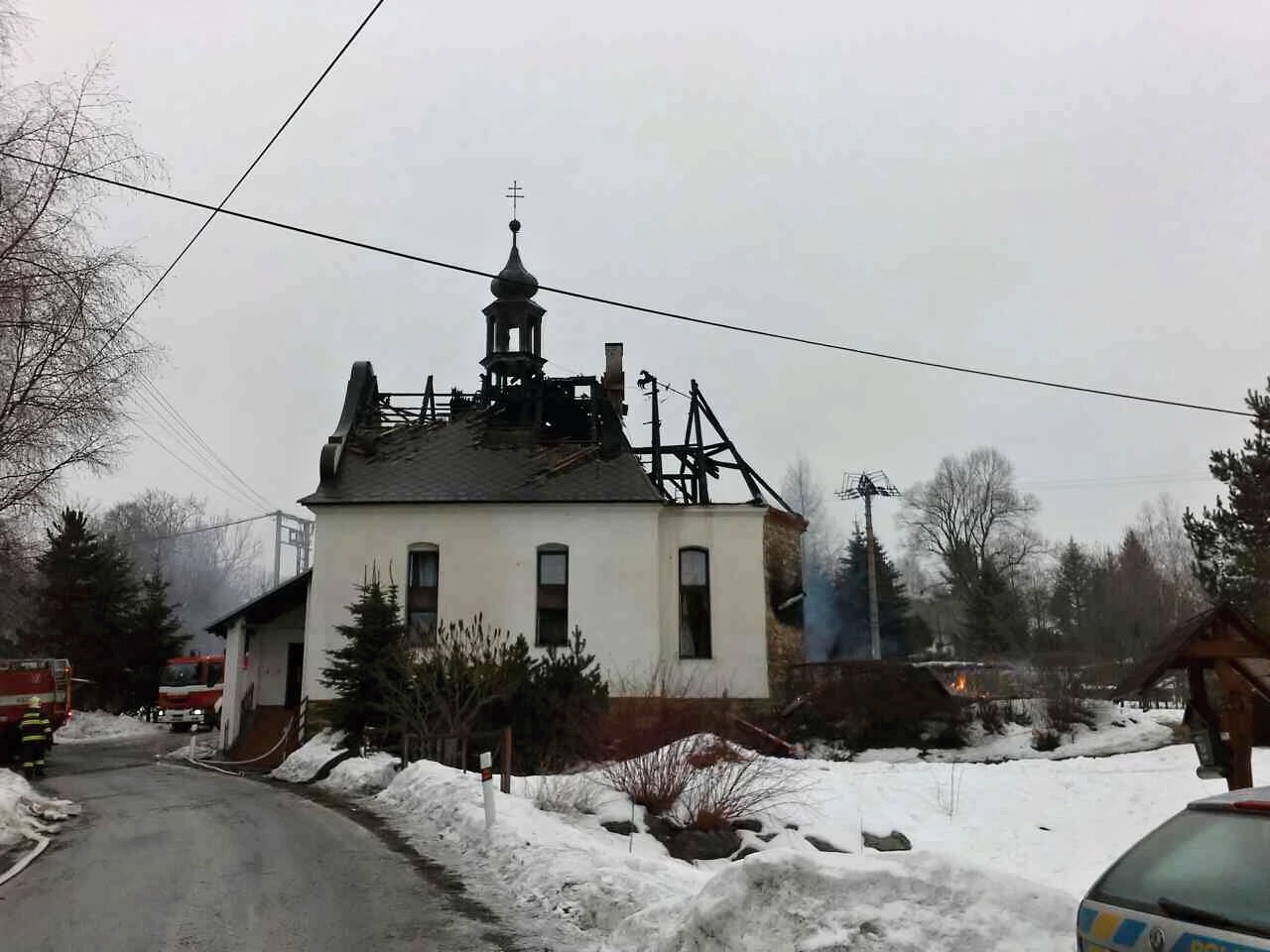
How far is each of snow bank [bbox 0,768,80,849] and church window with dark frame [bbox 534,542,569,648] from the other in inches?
491

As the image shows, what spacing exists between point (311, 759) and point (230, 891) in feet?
41.0

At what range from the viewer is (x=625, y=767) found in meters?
13.0

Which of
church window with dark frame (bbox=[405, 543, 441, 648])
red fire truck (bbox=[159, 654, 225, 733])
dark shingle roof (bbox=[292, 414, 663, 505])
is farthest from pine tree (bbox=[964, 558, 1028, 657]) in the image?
red fire truck (bbox=[159, 654, 225, 733])

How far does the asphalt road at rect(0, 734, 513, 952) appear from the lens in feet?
24.2

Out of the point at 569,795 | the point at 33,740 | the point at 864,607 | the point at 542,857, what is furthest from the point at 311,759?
the point at 864,607

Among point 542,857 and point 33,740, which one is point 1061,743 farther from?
point 33,740

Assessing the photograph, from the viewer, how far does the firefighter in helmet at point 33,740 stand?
64.4 ft

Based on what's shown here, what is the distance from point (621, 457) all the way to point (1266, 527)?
19.9m

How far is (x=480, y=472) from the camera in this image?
27.9 meters

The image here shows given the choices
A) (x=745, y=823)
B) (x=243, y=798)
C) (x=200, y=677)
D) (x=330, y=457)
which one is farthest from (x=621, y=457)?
(x=200, y=677)

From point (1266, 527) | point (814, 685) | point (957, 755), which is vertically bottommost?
point (957, 755)

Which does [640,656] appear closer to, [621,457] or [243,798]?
[621,457]

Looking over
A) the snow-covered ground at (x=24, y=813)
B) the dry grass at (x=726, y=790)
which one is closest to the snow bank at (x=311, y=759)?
the snow-covered ground at (x=24, y=813)

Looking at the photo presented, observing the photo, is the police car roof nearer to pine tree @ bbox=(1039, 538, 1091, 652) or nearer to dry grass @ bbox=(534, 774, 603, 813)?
dry grass @ bbox=(534, 774, 603, 813)
